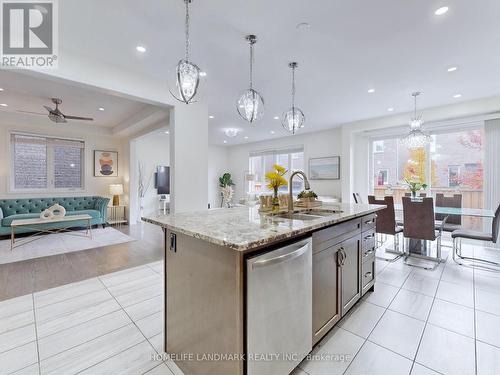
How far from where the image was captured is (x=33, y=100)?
4559mm

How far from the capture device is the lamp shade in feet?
21.6

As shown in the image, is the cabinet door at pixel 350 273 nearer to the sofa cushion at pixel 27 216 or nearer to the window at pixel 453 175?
the window at pixel 453 175

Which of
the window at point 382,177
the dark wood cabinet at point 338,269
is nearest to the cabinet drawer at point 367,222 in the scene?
the dark wood cabinet at point 338,269

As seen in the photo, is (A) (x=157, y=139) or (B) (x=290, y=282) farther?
(A) (x=157, y=139)

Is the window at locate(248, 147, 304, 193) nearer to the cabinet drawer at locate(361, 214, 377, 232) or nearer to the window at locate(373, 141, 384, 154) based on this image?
the window at locate(373, 141, 384, 154)

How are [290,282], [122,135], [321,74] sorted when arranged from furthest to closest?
[122,135] < [321,74] < [290,282]

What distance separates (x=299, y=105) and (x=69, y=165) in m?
6.30

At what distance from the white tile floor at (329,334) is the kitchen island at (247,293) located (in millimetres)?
260

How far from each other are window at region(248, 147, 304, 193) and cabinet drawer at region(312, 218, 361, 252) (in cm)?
551

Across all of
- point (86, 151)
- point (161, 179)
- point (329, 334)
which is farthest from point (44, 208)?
point (329, 334)

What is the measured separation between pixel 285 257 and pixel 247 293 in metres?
0.30

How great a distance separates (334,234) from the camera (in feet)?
5.92

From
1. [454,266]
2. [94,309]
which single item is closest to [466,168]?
[454,266]

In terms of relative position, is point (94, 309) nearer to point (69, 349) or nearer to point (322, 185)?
point (69, 349)
